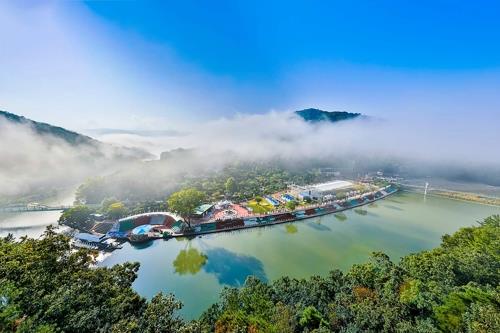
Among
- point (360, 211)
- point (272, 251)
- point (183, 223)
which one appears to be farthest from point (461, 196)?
point (183, 223)

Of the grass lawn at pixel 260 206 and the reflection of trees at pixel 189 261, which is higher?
the grass lawn at pixel 260 206

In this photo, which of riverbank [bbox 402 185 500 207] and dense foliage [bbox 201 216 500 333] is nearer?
dense foliage [bbox 201 216 500 333]

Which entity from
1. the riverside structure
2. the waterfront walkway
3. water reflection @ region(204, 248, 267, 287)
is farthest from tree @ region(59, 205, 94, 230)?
water reflection @ region(204, 248, 267, 287)

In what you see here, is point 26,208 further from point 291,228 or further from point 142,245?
point 291,228

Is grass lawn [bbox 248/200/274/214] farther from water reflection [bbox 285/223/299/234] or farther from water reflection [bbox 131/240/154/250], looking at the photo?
water reflection [bbox 131/240/154/250]

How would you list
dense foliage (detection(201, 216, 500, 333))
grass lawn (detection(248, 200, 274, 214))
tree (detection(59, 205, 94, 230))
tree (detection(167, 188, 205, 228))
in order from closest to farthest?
dense foliage (detection(201, 216, 500, 333)) < tree (detection(167, 188, 205, 228)) < tree (detection(59, 205, 94, 230)) < grass lawn (detection(248, 200, 274, 214))

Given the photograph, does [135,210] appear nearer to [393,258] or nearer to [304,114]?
[393,258]

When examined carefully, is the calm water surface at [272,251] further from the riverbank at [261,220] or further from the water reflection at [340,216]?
the riverbank at [261,220]

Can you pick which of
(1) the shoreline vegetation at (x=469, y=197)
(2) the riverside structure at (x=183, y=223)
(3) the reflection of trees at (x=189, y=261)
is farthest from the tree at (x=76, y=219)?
(1) the shoreline vegetation at (x=469, y=197)
